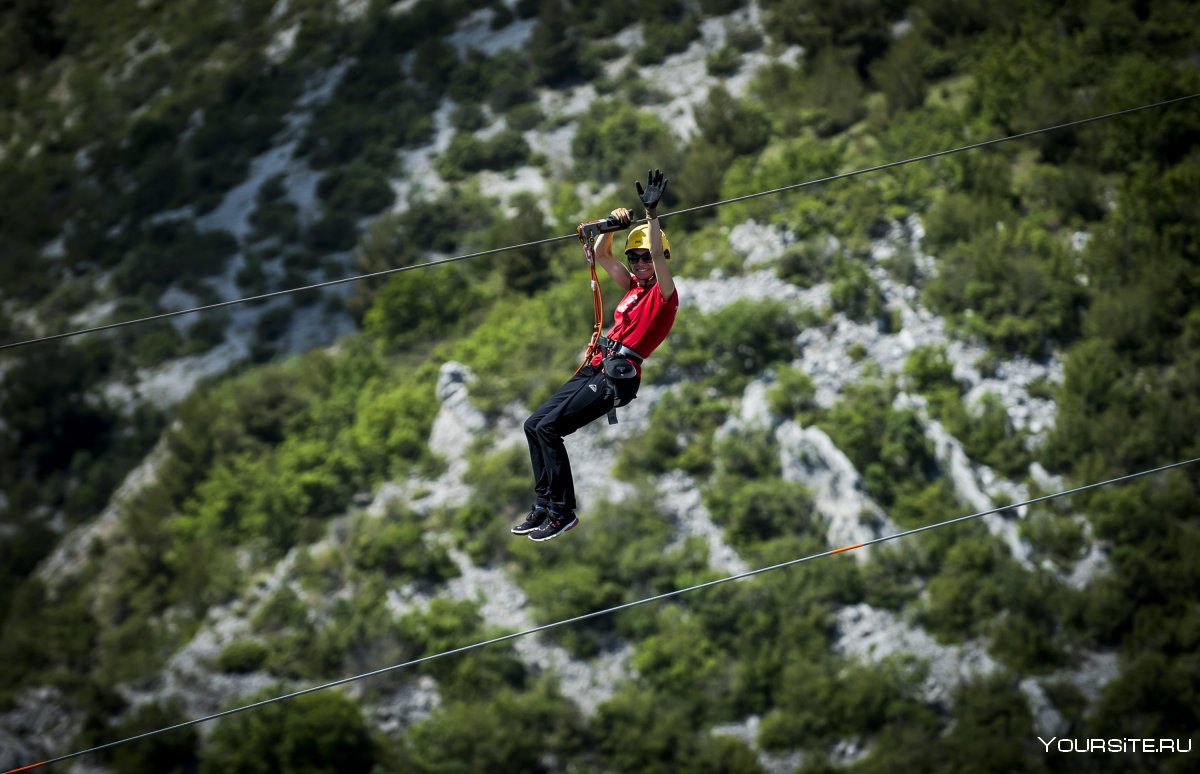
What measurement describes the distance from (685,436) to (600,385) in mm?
24354

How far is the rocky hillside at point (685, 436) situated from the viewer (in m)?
30.8

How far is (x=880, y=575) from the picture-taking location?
30953 mm

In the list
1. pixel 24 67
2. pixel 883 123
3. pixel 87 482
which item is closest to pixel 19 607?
pixel 87 482

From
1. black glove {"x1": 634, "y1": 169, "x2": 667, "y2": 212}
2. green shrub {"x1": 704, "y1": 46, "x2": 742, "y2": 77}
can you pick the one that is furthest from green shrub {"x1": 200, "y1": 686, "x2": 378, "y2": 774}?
black glove {"x1": 634, "y1": 169, "x2": 667, "y2": 212}

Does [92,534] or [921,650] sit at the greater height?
[92,534]

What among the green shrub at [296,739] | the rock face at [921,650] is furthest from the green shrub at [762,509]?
the green shrub at [296,739]

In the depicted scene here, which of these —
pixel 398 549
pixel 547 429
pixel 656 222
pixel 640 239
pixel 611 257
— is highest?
pixel 656 222

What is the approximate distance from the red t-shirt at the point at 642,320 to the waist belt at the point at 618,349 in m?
0.02

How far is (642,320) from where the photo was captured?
847 cm

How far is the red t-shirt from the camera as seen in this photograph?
8.39m

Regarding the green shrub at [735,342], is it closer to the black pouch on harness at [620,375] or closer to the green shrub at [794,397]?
the green shrub at [794,397]

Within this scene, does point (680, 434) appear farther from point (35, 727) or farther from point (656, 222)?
point (656, 222)

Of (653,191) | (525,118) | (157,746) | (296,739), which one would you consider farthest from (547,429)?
(525,118)

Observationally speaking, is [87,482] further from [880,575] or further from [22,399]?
[880,575]
